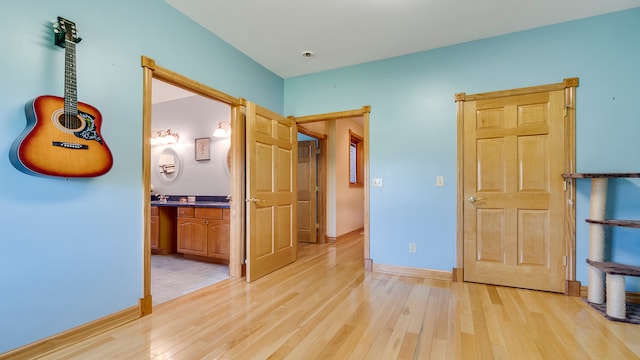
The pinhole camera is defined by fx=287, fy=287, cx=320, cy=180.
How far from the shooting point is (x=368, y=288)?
2967 millimetres

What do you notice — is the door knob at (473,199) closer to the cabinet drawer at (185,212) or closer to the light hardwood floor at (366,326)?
the light hardwood floor at (366,326)

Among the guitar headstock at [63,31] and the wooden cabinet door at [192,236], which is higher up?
the guitar headstock at [63,31]

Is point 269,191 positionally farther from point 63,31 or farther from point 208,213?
point 63,31

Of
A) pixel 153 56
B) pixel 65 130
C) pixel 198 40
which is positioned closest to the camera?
pixel 65 130

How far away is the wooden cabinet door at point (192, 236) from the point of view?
401cm

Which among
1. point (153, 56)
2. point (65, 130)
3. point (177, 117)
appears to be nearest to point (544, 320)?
point (65, 130)

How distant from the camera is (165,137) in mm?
5176

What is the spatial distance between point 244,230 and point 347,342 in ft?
6.31

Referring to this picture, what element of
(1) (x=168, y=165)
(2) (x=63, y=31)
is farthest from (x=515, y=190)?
(1) (x=168, y=165)

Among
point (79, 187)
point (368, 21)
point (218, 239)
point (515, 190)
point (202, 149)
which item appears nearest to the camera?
Answer: point (79, 187)

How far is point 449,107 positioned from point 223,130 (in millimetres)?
3364

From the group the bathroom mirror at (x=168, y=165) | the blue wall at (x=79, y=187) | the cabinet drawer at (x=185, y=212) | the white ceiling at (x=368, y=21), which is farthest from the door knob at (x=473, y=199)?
the bathroom mirror at (x=168, y=165)

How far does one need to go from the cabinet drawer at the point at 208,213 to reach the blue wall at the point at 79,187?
1578 mm

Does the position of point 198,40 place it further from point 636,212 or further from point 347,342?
point 636,212
